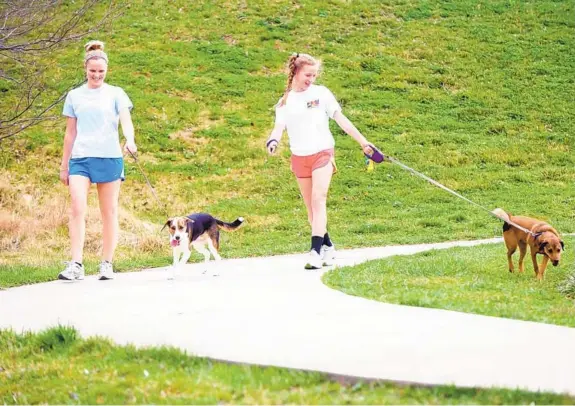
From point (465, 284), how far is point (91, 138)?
400 cm

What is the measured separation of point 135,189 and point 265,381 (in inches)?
593

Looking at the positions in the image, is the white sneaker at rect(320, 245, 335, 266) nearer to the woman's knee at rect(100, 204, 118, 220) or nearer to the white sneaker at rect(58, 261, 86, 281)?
the woman's knee at rect(100, 204, 118, 220)

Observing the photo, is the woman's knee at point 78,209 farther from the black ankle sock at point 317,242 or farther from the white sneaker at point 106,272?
the black ankle sock at point 317,242

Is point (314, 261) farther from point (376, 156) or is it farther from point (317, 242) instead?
point (376, 156)

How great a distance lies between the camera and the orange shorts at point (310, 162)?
9352 millimetres

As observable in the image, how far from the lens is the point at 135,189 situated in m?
19.2

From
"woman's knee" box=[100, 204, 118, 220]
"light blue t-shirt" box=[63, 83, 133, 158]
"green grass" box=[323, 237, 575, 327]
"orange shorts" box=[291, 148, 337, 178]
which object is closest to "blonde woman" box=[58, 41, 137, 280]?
"light blue t-shirt" box=[63, 83, 133, 158]

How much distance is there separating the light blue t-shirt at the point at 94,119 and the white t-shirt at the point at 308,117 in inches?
67.3

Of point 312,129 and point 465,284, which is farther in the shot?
point 312,129

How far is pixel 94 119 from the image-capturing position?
29.5 ft

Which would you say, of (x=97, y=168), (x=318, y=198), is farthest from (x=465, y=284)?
(x=97, y=168)

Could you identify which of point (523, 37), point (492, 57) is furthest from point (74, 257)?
point (523, 37)

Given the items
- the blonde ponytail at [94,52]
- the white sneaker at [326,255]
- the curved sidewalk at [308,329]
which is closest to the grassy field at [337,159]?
the curved sidewalk at [308,329]

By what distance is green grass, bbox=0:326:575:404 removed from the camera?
423cm
